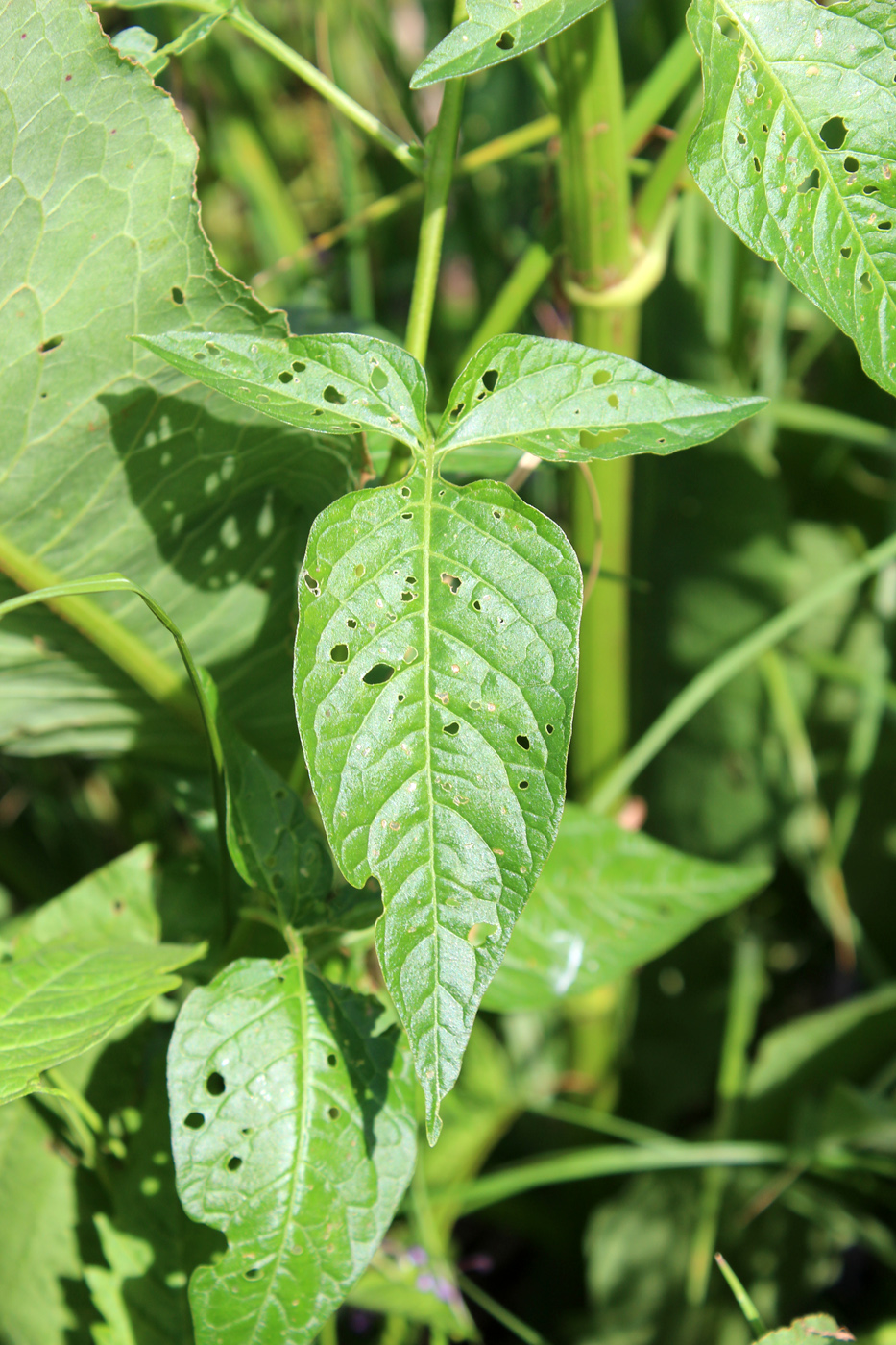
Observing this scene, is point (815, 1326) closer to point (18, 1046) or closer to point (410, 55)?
point (18, 1046)

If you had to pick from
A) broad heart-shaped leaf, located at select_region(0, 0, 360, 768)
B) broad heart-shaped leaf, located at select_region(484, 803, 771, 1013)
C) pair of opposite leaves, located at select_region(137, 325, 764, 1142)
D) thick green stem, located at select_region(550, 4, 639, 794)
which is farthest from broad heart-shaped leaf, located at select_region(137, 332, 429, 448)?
broad heart-shaped leaf, located at select_region(484, 803, 771, 1013)

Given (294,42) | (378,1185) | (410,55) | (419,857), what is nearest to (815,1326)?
(378,1185)

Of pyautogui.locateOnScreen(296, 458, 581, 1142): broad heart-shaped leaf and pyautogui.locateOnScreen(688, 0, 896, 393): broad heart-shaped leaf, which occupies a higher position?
pyautogui.locateOnScreen(688, 0, 896, 393): broad heart-shaped leaf

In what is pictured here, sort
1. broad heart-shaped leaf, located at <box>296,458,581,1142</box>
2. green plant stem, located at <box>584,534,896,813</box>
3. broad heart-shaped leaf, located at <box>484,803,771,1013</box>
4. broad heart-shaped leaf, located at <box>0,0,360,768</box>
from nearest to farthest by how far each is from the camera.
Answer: broad heart-shaped leaf, located at <box>296,458,581,1142</box> → broad heart-shaped leaf, located at <box>0,0,360,768</box> → broad heart-shaped leaf, located at <box>484,803,771,1013</box> → green plant stem, located at <box>584,534,896,813</box>

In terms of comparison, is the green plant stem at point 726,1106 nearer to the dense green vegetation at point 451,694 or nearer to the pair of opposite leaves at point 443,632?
the dense green vegetation at point 451,694

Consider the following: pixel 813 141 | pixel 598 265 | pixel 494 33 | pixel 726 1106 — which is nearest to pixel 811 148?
pixel 813 141

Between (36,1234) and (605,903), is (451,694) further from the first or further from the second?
(36,1234)

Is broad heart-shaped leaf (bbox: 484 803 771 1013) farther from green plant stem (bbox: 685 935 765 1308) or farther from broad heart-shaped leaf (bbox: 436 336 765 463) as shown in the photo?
broad heart-shaped leaf (bbox: 436 336 765 463)
